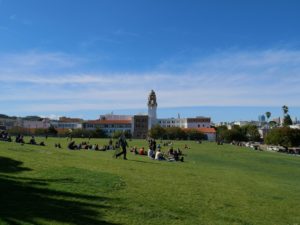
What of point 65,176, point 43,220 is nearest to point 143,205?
point 43,220

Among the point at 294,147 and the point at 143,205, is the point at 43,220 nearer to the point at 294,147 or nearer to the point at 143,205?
the point at 143,205

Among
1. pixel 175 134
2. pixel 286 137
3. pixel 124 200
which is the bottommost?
pixel 124 200

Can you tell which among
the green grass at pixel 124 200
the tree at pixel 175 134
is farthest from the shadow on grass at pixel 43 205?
the tree at pixel 175 134

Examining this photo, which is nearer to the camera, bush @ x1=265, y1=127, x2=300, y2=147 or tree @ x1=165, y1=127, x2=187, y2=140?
bush @ x1=265, y1=127, x2=300, y2=147

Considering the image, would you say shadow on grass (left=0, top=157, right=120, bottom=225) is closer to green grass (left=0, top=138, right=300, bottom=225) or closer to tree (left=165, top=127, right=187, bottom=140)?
green grass (left=0, top=138, right=300, bottom=225)

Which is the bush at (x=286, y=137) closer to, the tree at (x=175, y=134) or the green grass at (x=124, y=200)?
the tree at (x=175, y=134)

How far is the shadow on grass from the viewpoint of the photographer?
963 cm

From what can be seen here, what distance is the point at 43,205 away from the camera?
10.9 m

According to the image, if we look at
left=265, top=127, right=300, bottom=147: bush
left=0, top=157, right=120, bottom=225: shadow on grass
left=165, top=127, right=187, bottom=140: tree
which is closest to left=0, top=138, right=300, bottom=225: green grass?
left=0, top=157, right=120, bottom=225: shadow on grass

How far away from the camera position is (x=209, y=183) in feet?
61.9

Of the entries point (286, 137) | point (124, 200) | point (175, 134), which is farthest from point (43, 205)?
point (175, 134)

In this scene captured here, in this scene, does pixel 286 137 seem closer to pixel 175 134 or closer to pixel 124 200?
pixel 175 134

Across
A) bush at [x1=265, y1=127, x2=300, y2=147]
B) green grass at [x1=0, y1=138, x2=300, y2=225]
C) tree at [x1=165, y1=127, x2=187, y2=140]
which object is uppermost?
tree at [x1=165, y1=127, x2=187, y2=140]

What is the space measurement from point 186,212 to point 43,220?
420 centimetres
